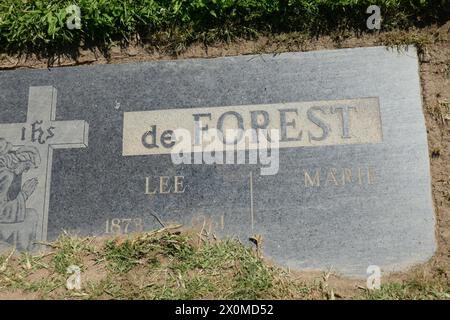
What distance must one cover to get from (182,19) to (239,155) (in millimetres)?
1116

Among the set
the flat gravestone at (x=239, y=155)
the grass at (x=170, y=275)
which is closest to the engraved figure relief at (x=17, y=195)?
the flat gravestone at (x=239, y=155)

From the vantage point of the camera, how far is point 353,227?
303 centimetres

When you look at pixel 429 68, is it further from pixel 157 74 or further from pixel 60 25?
pixel 60 25

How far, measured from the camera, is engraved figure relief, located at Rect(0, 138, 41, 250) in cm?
320

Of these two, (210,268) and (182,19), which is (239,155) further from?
(182,19)

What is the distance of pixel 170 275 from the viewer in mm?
3043

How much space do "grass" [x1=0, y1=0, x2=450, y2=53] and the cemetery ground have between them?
32 centimetres

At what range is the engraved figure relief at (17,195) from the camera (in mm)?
3199

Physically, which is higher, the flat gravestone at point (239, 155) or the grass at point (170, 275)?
the flat gravestone at point (239, 155)

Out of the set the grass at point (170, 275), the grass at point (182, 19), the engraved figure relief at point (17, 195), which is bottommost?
the grass at point (170, 275)

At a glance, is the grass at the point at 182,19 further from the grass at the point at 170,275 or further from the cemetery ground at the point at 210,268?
the grass at the point at 170,275

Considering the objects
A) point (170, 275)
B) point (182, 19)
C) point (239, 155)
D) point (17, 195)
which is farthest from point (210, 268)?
point (182, 19)

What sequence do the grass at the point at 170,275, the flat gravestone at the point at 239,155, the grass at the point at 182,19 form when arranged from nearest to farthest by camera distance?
the grass at the point at 170,275, the flat gravestone at the point at 239,155, the grass at the point at 182,19

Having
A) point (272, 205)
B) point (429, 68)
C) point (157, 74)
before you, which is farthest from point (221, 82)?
A: point (429, 68)
